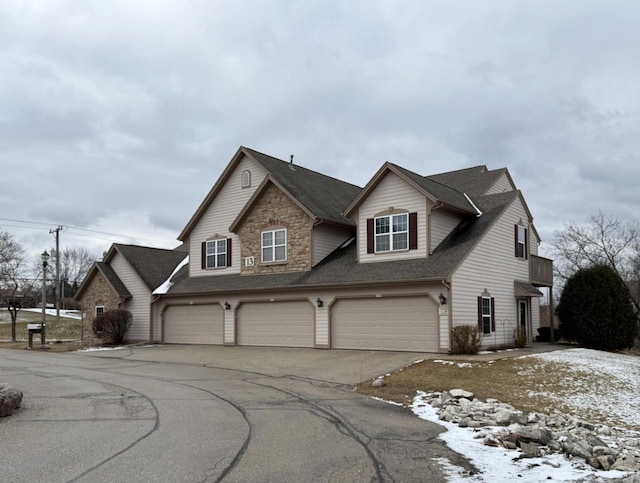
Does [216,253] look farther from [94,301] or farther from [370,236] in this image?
[370,236]

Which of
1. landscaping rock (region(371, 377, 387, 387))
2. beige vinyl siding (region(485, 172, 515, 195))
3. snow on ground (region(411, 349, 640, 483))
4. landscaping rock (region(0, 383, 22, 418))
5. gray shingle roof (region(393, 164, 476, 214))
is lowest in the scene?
snow on ground (region(411, 349, 640, 483))

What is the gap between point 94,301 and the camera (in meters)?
32.8

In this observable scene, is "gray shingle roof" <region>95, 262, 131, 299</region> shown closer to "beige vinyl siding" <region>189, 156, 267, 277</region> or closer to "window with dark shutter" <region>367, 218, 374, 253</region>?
"beige vinyl siding" <region>189, 156, 267, 277</region>

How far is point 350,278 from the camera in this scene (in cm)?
2297

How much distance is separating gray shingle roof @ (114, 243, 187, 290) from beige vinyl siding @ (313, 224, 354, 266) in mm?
9602

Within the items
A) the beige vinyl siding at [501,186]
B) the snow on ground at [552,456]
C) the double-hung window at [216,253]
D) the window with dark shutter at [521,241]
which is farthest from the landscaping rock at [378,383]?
the beige vinyl siding at [501,186]

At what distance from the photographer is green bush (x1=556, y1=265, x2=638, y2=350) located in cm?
2531

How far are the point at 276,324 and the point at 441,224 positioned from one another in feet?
26.6

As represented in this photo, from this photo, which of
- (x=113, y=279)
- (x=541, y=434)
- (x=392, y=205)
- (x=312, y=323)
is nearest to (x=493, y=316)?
(x=392, y=205)

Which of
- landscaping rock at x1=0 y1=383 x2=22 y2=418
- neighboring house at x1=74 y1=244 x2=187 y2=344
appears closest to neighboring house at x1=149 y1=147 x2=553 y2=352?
neighboring house at x1=74 y1=244 x2=187 y2=344

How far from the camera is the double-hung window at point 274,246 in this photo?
88.8ft

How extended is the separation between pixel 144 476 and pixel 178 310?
23.4 metres

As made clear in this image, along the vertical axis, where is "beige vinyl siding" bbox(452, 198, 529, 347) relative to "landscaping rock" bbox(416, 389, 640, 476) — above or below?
above

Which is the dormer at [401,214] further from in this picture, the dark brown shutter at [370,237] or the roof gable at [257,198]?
the roof gable at [257,198]
